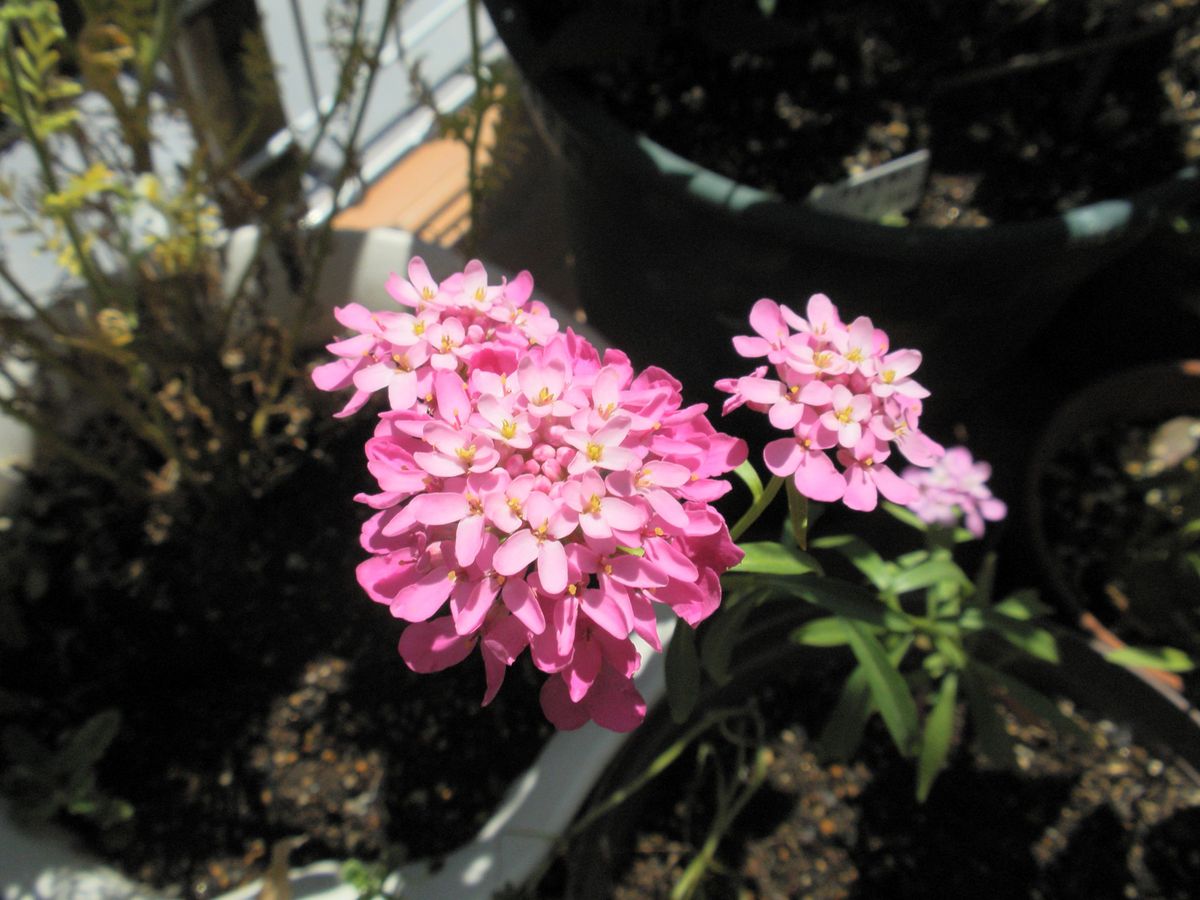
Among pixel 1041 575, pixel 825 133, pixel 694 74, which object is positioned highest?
pixel 694 74

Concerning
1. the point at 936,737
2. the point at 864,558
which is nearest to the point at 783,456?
the point at 864,558

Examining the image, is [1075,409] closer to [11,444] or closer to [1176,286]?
[1176,286]

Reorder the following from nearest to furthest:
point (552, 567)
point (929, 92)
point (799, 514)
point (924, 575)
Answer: point (552, 567), point (799, 514), point (924, 575), point (929, 92)

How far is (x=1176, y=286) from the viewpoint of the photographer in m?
1.40

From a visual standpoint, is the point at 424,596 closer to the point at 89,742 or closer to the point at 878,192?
the point at 89,742

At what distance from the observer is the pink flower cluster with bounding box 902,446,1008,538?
0.96 meters

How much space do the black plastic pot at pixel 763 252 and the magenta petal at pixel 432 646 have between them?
1.86 ft

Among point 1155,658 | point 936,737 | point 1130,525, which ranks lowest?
point 1130,525

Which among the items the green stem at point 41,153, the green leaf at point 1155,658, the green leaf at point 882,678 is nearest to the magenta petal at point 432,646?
the green leaf at point 882,678

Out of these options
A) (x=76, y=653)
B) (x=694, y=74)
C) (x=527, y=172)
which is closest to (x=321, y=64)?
(x=527, y=172)

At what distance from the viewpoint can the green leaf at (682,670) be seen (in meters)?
0.62

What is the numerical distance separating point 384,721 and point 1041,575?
844 mm

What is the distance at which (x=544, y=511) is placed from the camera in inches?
18.0

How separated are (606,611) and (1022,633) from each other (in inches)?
21.6
